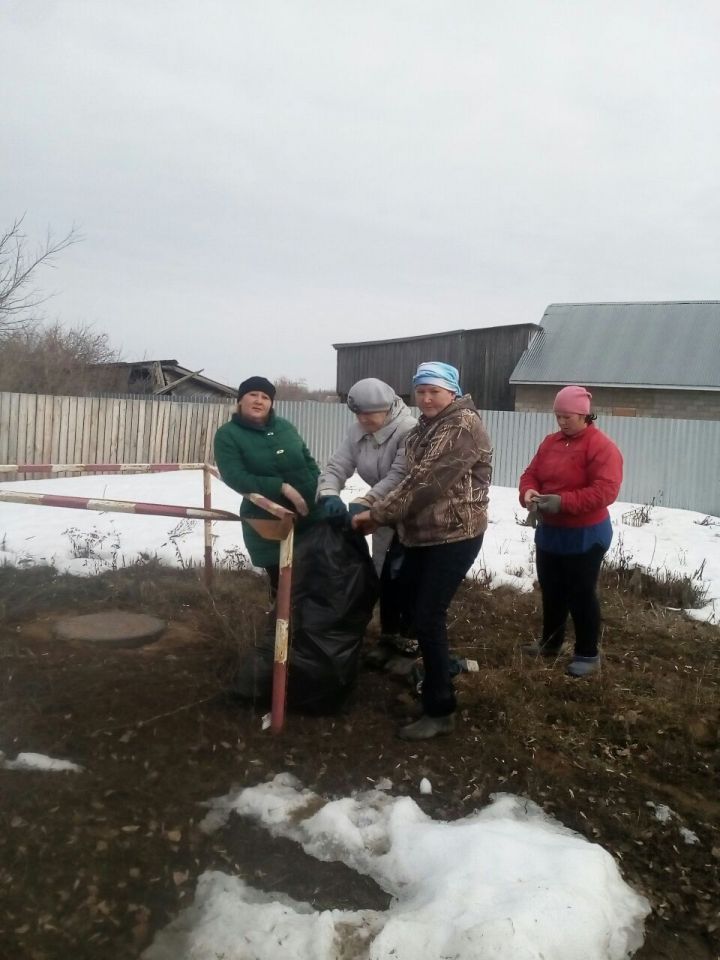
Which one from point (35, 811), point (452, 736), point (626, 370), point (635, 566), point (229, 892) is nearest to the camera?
point (229, 892)

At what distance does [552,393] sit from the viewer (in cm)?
2055

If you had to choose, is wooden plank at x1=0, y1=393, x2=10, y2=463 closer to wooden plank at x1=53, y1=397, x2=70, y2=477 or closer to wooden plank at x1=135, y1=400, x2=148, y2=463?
wooden plank at x1=53, y1=397, x2=70, y2=477

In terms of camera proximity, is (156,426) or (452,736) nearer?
(452,736)

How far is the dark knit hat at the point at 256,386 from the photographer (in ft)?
12.2

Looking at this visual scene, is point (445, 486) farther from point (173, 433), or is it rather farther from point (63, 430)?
point (173, 433)

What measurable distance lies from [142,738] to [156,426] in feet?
36.2

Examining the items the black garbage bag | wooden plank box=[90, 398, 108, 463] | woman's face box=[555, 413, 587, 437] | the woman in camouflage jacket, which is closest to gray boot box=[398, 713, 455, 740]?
the woman in camouflage jacket

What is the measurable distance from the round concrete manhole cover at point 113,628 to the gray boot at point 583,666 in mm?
2323

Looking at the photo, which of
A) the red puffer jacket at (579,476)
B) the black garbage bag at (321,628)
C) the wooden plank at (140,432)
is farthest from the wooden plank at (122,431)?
the black garbage bag at (321,628)

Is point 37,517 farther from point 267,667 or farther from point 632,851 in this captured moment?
point 632,851

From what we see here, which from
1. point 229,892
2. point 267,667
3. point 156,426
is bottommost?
point 229,892

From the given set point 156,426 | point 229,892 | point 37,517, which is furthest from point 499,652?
point 156,426

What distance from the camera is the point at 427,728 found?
3.08m

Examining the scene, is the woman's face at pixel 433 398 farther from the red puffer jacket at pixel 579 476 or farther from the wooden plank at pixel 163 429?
the wooden plank at pixel 163 429
